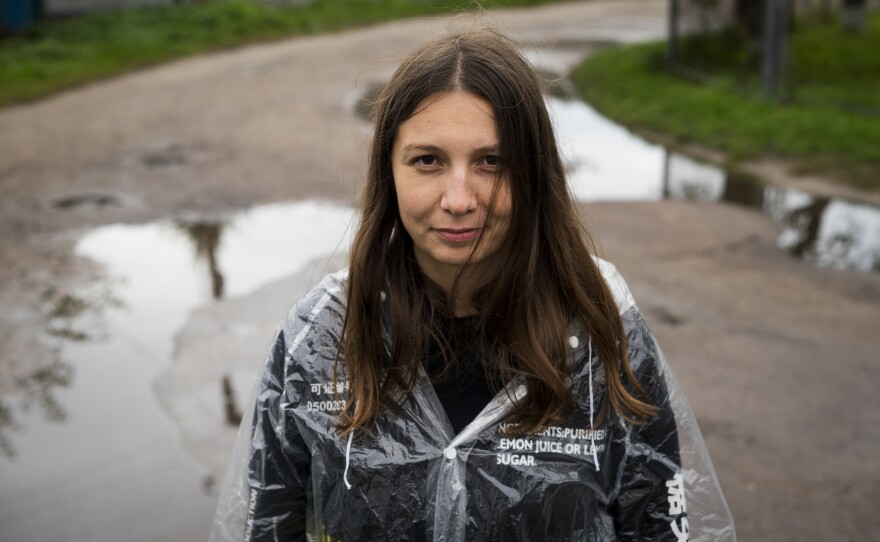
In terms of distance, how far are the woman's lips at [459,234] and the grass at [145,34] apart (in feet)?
37.5

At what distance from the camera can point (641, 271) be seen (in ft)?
23.1

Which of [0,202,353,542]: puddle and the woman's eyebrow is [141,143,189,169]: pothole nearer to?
[0,202,353,542]: puddle

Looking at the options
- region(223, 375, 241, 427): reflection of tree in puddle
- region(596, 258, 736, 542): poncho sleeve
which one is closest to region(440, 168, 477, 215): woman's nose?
region(596, 258, 736, 542): poncho sleeve

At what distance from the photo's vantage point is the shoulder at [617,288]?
2094 millimetres

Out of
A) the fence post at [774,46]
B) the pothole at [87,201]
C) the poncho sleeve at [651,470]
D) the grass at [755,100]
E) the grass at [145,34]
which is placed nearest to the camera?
the poncho sleeve at [651,470]

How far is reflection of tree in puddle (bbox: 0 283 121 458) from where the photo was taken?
16.7 ft

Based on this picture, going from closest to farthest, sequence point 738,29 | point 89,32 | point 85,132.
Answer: point 85,132
point 738,29
point 89,32

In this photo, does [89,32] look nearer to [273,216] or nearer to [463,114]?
[273,216]

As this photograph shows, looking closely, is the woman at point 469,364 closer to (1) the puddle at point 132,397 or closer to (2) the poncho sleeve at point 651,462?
(2) the poncho sleeve at point 651,462

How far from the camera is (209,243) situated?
774 centimetres

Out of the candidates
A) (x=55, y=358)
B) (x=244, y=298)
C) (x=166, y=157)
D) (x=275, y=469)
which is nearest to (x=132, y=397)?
(x=55, y=358)

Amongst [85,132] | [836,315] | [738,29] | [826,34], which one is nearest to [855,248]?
[836,315]

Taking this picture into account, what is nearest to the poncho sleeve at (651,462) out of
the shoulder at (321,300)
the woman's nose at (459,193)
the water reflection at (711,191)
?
the woman's nose at (459,193)

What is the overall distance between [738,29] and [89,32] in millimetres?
10299
